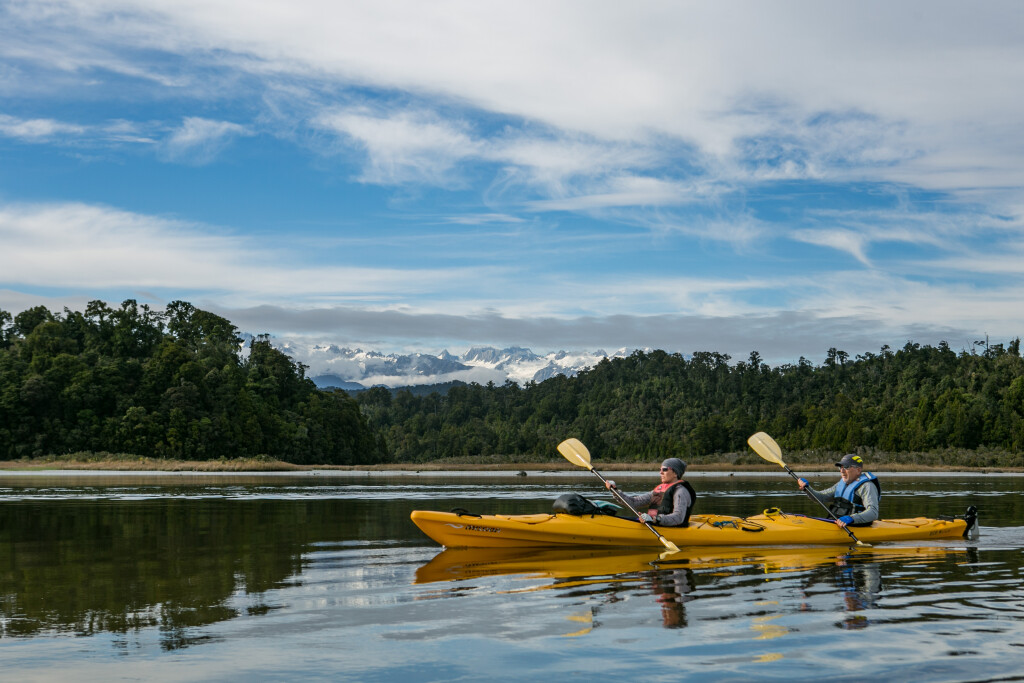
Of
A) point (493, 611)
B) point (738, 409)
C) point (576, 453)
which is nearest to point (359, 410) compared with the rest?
point (738, 409)

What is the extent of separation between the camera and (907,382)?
378ft

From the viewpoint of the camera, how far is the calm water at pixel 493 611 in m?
7.51

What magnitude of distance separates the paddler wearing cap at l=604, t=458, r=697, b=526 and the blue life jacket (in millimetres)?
3080

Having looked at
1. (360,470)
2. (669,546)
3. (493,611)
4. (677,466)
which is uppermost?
(677,466)

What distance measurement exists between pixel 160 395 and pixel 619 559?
3481 inches

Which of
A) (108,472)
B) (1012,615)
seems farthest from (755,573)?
(108,472)

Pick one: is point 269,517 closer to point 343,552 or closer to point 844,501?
point 343,552

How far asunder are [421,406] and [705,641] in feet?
601

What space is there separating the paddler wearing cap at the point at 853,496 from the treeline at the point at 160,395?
80.8m

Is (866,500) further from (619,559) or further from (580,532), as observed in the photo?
(580,532)

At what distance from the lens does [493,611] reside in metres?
9.94

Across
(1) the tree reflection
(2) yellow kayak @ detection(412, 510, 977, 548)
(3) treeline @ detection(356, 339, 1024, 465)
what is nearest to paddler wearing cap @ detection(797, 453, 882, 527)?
(2) yellow kayak @ detection(412, 510, 977, 548)

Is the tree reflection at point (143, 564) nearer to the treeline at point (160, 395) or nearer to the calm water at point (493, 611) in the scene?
the calm water at point (493, 611)

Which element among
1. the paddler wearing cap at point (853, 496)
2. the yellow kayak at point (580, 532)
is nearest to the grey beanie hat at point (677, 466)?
the yellow kayak at point (580, 532)
